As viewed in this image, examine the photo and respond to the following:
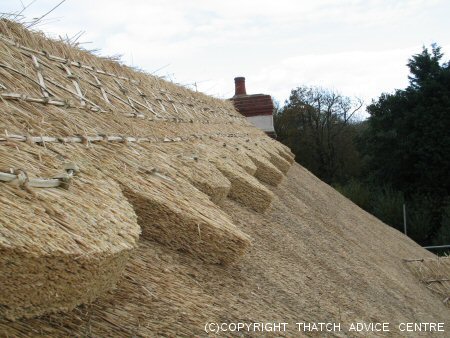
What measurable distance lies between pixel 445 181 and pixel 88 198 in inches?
1032

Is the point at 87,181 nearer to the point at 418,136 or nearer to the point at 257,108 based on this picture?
the point at 257,108

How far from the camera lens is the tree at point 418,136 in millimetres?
25656

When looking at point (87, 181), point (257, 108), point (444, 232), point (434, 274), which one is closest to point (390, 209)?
point (444, 232)

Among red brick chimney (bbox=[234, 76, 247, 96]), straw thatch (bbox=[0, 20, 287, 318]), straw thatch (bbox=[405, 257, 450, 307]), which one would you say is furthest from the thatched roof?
red brick chimney (bbox=[234, 76, 247, 96])

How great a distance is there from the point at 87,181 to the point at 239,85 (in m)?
11.8

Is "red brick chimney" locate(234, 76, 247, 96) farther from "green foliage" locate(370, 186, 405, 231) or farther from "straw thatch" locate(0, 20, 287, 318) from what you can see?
"green foliage" locate(370, 186, 405, 231)

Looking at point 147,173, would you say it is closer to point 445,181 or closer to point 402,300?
point 402,300

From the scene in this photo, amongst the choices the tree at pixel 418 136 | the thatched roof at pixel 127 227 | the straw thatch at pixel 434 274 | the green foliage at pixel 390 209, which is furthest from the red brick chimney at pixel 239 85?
the tree at pixel 418 136

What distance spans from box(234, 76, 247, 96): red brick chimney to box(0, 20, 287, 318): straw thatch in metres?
8.73

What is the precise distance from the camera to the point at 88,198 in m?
1.81

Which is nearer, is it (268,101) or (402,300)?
(402,300)

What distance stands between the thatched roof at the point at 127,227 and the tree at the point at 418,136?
71.5 ft

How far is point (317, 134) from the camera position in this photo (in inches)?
1324

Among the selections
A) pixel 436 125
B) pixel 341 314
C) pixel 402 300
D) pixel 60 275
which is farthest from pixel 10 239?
pixel 436 125
